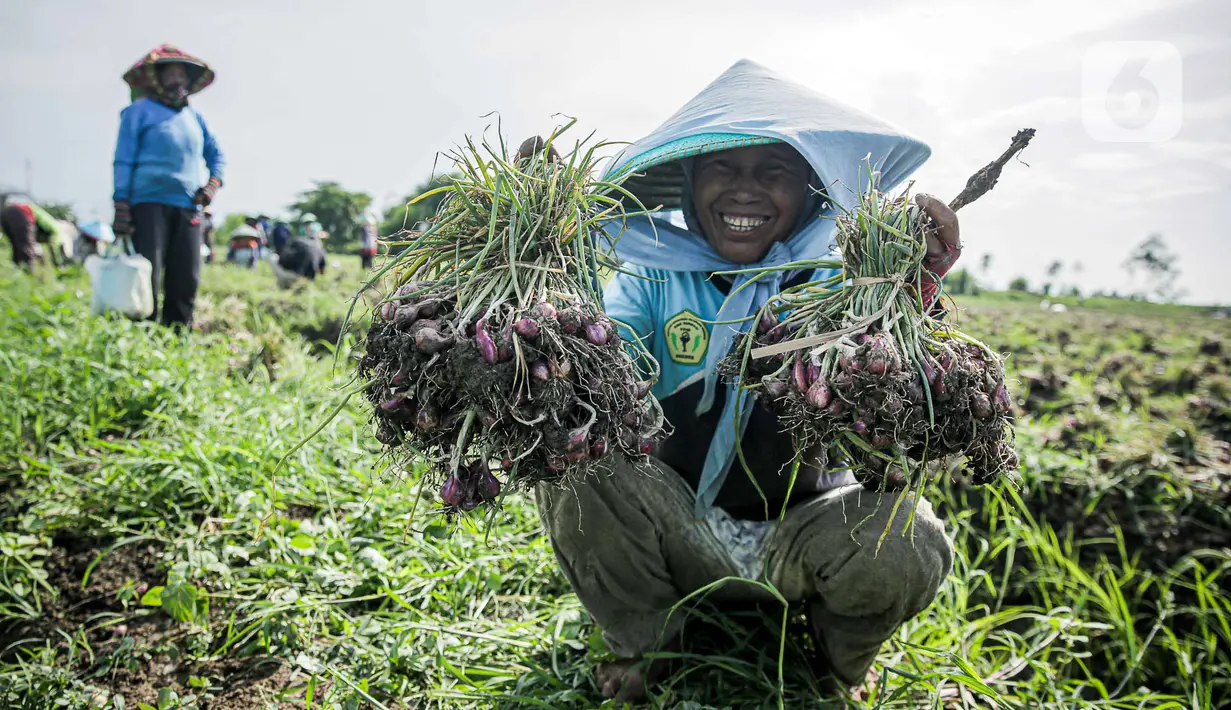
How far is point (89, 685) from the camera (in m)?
1.79

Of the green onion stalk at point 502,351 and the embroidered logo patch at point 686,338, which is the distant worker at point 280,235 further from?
the green onion stalk at point 502,351

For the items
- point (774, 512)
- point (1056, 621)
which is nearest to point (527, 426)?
point (774, 512)

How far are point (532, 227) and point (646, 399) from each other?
42cm

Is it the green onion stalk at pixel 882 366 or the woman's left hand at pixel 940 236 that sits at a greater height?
the woman's left hand at pixel 940 236

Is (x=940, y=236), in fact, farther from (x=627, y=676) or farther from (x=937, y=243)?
(x=627, y=676)

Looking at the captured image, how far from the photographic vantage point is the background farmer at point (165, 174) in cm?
416

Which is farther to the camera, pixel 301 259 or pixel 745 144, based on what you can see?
pixel 301 259

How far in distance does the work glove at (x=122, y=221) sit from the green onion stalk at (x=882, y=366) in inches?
167

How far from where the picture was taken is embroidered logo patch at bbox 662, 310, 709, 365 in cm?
179

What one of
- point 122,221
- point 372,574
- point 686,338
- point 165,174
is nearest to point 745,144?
point 686,338

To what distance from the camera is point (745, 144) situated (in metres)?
1.72

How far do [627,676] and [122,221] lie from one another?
13.7 feet

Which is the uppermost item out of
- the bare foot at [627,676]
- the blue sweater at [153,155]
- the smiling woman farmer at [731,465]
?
the blue sweater at [153,155]

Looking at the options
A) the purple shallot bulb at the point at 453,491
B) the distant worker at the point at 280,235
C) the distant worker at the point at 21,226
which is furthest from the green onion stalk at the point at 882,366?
the distant worker at the point at 280,235
